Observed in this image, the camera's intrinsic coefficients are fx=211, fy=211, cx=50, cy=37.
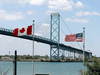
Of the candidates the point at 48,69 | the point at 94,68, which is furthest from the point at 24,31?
the point at 48,69

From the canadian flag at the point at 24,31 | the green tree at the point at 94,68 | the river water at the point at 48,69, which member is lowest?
the river water at the point at 48,69

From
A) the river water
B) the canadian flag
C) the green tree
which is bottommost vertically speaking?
the river water

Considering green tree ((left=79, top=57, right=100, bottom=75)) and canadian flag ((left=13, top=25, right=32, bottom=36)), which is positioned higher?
canadian flag ((left=13, top=25, right=32, bottom=36))

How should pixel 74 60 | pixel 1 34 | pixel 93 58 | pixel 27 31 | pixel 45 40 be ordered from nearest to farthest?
1. pixel 27 31
2. pixel 93 58
3. pixel 1 34
4. pixel 45 40
5. pixel 74 60

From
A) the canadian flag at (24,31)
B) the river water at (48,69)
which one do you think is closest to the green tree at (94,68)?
the canadian flag at (24,31)

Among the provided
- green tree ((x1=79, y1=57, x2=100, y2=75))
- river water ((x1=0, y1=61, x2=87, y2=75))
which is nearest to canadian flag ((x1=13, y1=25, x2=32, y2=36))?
green tree ((x1=79, y1=57, x2=100, y2=75))

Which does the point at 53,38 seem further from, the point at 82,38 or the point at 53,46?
the point at 82,38

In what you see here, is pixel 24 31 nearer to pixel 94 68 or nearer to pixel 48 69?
Answer: pixel 94 68

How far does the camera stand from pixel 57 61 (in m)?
75.2

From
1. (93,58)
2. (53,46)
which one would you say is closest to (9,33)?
(53,46)

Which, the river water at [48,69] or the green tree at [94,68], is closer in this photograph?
the green tree at [94,68]

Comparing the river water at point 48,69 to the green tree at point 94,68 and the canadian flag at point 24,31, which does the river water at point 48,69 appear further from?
the green tree at point 94,68

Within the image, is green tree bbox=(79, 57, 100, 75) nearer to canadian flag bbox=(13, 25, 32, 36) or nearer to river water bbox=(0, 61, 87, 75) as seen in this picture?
canadian flag bbox=(13, 25, 32, 36)

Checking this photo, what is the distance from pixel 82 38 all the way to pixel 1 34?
3374cm
